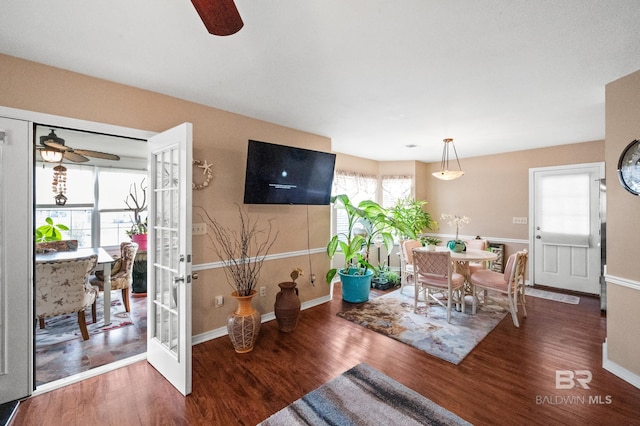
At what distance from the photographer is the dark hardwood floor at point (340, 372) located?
1.77 meters

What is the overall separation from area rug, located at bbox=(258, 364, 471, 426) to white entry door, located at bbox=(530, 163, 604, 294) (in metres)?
4.11

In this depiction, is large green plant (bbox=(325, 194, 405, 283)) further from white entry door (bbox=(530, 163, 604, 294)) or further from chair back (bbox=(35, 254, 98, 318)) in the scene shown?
chair back (bbox=(35, 254, 98, 318))

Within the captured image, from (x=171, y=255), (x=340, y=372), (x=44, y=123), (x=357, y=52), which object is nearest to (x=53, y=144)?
(x=44, y=123)

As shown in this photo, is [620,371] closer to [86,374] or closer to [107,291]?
[86,374]

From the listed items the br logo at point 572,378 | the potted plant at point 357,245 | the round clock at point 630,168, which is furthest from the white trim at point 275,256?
the round clock at point 630,168

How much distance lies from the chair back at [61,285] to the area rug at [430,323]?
2817 mm

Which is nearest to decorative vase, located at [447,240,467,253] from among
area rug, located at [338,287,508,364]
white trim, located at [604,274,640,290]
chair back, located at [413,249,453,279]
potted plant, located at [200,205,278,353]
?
chair back, located at [413,249,453,279]

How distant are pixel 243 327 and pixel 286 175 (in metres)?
1.65

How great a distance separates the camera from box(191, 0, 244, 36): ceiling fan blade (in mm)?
936

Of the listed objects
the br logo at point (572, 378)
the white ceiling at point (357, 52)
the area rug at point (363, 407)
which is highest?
the white ceiling at point (357, 52)

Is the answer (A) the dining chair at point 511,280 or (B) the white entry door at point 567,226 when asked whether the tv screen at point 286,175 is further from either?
(B) the white entry door at point 567,226

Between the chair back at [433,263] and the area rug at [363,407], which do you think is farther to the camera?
the chair back at [433,263]

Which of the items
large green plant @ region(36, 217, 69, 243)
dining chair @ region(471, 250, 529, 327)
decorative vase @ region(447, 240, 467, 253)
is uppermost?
large green plant @ region(36, 217, 69, 243)

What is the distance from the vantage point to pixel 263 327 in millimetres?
3104
